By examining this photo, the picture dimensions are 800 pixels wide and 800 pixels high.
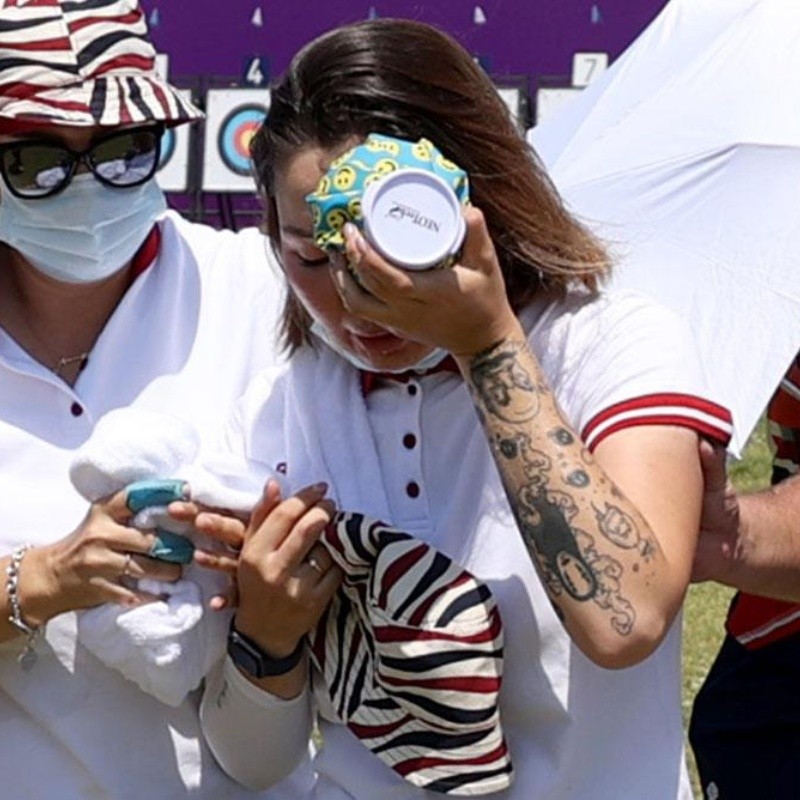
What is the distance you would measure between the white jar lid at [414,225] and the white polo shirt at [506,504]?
0.98 ft

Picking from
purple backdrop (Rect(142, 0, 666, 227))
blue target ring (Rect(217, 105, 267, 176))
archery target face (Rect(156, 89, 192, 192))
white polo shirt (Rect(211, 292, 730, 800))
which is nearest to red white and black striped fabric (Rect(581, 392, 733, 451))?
white polo shirt (Rect(211, 292, 730, 800))

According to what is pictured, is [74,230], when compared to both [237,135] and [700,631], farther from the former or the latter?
[237,135]

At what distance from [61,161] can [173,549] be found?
1.93 ft

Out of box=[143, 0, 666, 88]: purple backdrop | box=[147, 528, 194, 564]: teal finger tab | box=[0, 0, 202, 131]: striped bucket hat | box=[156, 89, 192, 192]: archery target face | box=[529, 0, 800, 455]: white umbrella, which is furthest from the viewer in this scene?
box=[156, 89, 192, 192]: archery target face

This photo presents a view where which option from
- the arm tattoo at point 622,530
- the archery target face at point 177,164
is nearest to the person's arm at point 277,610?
the arm tattoo at point 622,530

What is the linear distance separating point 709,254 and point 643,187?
0.30 metres

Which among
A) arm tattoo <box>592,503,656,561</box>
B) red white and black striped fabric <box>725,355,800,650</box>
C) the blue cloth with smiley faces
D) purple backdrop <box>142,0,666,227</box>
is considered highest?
the blue cloth with smiley faces

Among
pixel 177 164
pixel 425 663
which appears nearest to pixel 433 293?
pixel 425 663

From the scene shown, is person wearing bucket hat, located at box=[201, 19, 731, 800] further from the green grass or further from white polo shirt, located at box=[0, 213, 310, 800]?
the green grass

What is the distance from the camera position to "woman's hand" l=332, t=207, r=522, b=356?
200 cm


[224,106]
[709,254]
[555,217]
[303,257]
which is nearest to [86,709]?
[303,257]

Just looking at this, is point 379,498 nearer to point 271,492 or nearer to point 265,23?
point 271,492

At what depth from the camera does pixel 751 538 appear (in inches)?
98.8

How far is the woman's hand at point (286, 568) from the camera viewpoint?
2334 millimetres
